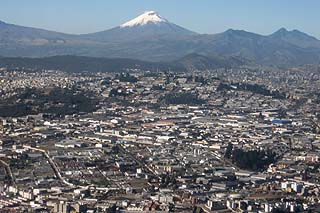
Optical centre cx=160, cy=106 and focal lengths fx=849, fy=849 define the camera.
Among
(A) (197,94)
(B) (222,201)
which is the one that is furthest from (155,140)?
(A) (197,94)

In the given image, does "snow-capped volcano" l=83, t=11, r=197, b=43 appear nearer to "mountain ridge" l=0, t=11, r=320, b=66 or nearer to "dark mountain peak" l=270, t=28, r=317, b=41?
"mountain ridge" l=0, t=11, r=320, b=66

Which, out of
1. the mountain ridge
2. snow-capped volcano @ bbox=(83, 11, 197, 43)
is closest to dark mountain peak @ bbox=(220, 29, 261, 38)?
the mountain ridge

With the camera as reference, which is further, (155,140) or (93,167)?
(155,140)

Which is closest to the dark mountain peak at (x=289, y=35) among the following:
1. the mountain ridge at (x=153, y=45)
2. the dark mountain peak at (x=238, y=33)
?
the mountain ridge at (x=153, y=45)

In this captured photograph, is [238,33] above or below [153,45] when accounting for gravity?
above

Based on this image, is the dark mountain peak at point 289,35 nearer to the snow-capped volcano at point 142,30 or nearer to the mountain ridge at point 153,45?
the mountain ridge at point 153,45

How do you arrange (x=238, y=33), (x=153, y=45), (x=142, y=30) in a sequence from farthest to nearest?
1. (x=142, y=30)
2. (x=238, y=33)
3. (x=153, y=45)

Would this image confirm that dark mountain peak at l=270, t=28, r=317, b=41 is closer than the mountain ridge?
No

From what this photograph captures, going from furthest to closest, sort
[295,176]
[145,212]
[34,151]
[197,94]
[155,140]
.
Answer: [197,94] < [155,140] < [34,151] < [295,176] < [145,212]

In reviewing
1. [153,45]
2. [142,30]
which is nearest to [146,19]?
[142,30]

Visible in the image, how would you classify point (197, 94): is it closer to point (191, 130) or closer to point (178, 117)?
point (178, 117)

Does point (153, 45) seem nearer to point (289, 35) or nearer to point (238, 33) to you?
point (238, 33)
